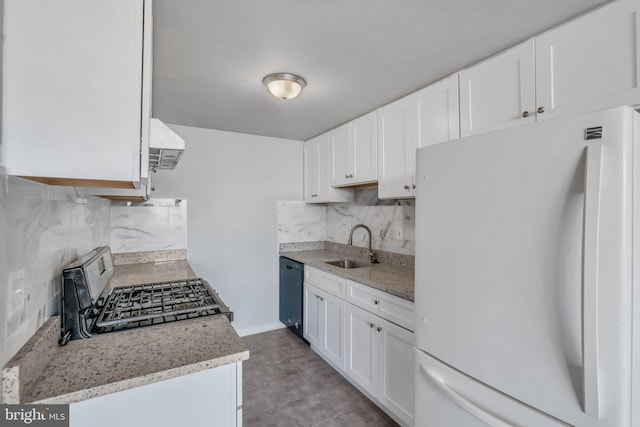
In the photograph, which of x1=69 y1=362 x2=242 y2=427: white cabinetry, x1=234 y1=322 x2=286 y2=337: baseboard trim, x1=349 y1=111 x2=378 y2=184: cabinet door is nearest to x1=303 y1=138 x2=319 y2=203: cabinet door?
x1=349 y1=111 x2=378 y2=184: cabinet door

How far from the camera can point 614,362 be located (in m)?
0.80

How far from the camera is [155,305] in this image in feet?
4.75

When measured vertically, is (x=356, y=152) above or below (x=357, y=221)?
above

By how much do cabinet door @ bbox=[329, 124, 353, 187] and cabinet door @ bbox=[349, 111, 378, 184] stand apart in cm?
7

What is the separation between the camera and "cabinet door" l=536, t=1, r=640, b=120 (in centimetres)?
117

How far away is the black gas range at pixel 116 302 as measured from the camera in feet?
3.71

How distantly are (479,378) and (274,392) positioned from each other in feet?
5.45

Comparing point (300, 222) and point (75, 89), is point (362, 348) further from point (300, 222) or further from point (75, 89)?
point (75, 89)

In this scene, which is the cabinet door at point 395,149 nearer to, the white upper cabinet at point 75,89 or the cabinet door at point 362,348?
the cabinet door at point 362,348

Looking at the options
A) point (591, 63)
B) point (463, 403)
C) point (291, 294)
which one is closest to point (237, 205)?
point (291, 294)

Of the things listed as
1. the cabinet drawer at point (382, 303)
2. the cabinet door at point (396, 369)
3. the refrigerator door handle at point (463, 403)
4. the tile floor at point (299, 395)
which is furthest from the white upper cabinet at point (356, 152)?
the tile floor at point (299, 395)

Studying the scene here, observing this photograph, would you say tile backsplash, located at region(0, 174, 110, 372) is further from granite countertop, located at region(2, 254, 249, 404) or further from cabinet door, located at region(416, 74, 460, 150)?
cabinet door, located at region(416, 74, 460, 150)

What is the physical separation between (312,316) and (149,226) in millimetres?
1766

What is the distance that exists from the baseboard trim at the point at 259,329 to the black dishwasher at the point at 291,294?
0.08 m
